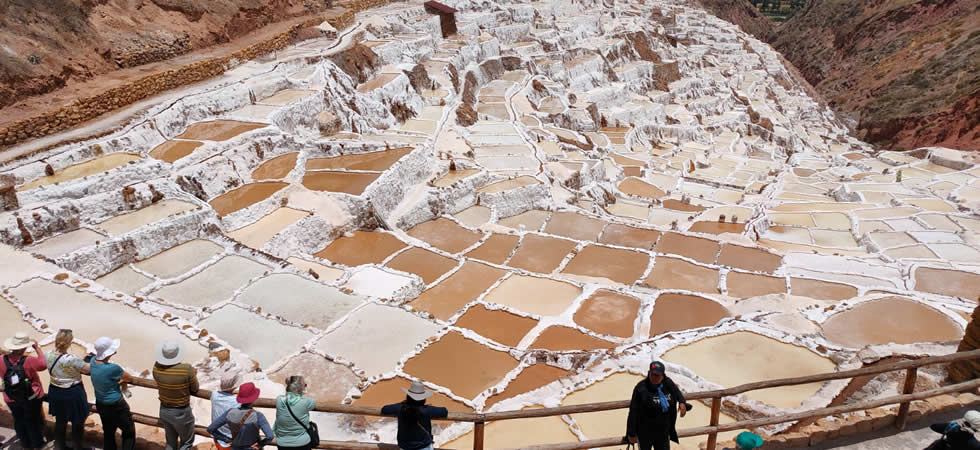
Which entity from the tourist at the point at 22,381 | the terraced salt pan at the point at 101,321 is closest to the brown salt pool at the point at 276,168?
the terraced salt pan at the point at 101,321

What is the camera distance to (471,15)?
4256 centimetres

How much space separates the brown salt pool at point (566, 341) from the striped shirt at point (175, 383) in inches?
293

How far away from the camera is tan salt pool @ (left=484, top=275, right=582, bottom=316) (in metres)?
13.6

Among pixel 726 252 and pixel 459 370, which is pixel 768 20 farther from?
pixel 459 370

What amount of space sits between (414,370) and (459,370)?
836mm

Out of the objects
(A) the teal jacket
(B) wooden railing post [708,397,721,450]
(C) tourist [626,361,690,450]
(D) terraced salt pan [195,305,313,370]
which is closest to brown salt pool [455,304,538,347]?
(D) terraced salt pan [195,305,313,370]

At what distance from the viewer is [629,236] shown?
19375 millimetres

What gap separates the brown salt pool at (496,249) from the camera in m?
17.2

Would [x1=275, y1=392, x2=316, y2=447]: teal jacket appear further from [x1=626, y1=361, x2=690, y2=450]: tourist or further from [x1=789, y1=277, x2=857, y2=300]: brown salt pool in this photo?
[x1=789, y1=277, x2=857, y2=300]: brown salt pool

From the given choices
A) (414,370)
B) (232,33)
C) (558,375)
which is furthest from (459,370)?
(232,33)

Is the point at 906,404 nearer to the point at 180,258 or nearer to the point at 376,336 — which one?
the point at 376,336

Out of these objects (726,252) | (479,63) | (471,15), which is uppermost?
(471,15)

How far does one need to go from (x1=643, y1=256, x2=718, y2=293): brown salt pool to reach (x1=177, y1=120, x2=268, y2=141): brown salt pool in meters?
13.4

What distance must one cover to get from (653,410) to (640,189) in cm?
2280
